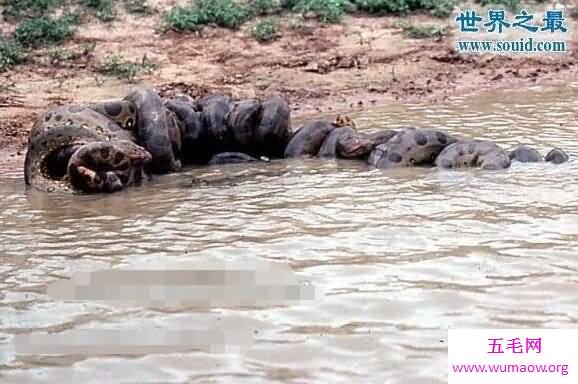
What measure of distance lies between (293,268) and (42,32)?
29.7 ft

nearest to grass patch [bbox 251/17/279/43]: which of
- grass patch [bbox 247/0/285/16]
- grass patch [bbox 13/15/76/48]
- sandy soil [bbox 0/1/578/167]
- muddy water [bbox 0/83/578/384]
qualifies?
sandy soil [bbox 0/1/578/167]

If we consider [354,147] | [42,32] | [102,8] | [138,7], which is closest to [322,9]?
[138,7]

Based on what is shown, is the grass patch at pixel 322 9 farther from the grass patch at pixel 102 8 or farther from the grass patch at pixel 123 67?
the grass patch at pixel 123 67

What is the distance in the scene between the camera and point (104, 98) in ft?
40.3

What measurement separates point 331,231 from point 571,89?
7.39 metres

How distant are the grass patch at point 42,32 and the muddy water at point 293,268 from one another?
525 centimetres

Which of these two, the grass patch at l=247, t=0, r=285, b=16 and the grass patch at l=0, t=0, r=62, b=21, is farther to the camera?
the grass patch at l=247, t=0, r=285, b=16

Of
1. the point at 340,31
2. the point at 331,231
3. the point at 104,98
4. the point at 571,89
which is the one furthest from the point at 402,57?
the point at 331,231

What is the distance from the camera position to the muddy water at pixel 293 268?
15.6 ft

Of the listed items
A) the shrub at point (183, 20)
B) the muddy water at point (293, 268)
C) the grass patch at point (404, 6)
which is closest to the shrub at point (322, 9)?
the grass patch at point (404, 6)

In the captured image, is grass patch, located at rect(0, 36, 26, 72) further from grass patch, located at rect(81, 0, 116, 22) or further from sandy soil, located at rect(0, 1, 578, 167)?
grass patch, located at rect(81, 0, 116, 22)

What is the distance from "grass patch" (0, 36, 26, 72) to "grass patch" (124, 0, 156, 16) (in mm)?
2117

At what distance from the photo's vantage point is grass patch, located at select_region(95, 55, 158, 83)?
13.1 metres

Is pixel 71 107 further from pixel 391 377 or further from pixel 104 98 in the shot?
pixel 391 377
